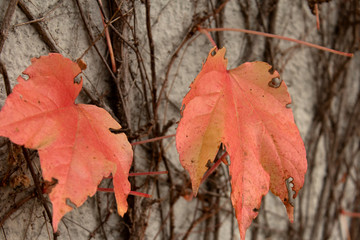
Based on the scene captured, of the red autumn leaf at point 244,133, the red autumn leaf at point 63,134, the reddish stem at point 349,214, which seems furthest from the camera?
the reddish stem at point 349,214

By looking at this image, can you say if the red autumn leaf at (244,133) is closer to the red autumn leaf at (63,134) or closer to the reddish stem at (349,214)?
the red autumn leaf at (63,134)

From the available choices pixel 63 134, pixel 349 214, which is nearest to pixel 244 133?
pixel 63 134

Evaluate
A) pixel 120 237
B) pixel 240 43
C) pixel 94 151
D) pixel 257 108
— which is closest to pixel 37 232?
pixel 120 237

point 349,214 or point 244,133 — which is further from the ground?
point 244,133

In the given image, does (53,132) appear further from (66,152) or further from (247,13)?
(247,13)

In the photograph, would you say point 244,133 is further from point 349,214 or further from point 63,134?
point 349,214

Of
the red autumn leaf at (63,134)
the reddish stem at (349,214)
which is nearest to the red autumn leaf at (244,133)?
the red autumn leaf at (63,134)

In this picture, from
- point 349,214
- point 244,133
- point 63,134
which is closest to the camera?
point 63,134
